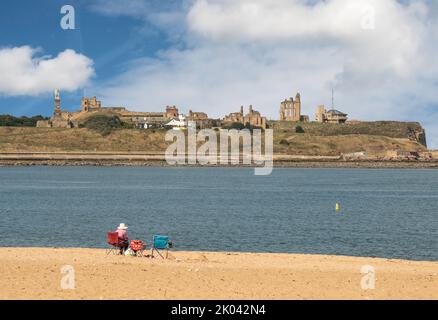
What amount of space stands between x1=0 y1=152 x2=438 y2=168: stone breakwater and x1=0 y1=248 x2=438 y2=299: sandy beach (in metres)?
145

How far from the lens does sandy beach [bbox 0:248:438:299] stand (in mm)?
14586

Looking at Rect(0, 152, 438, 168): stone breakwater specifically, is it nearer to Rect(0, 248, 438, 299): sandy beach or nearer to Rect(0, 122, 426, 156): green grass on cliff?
Rect(0, 122, 426, 156): green grass on cliff

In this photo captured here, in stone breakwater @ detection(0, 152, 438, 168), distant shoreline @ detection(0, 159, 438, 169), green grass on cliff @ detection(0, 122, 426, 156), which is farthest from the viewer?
green grass on cliff @ detection(0, 122, 426, 156)

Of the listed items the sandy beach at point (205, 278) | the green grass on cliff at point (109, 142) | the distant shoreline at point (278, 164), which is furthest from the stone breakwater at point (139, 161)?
the sandy beach at point (205, 278)

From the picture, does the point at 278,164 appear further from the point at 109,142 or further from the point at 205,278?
the point at 205,278

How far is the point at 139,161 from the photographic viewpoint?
554ft

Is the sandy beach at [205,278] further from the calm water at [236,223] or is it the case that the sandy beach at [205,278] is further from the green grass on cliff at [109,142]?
the green grass on cliff at [109,142]

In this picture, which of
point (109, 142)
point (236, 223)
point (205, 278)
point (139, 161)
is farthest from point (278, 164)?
point (205, 278)

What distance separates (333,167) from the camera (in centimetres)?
17550

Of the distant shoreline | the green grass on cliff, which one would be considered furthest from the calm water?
the green grass on cliff

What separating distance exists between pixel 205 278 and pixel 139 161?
153583 mm

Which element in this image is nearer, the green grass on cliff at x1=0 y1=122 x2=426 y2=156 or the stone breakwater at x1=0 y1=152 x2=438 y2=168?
the stone breakwater at x1=0 y1=152 x2=438 y2=168
